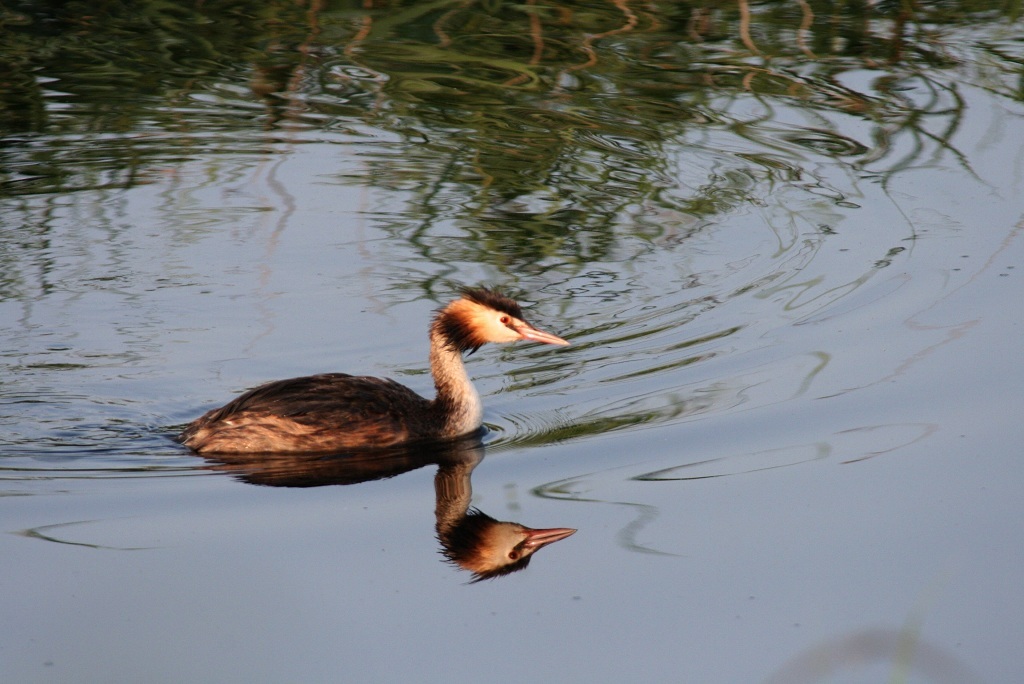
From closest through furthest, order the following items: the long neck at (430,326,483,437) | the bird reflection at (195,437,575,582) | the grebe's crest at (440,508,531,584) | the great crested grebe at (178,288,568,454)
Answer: the grebe's crest at (440,508,531,584), the bird reflection at (195,437,575,582), the great crested grebe at (178,288,568,454), the long neck at (430,326,483,437)

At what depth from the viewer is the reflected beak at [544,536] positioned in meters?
5.73

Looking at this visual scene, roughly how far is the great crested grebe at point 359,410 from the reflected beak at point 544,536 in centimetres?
139

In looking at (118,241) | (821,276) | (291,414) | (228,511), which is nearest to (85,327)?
(118,241)

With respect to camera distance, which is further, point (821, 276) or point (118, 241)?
point (118, 241)

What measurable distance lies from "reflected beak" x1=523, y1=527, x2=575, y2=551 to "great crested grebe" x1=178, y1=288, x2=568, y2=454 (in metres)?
1.39

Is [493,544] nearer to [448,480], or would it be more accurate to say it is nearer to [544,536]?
[544,536]

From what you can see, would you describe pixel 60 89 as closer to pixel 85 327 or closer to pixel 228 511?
pixel 85 327

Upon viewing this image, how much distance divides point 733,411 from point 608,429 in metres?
0.63

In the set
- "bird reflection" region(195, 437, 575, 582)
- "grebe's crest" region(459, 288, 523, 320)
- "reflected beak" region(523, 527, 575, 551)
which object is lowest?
"bird reflection" region(195, 437, 575, 582)

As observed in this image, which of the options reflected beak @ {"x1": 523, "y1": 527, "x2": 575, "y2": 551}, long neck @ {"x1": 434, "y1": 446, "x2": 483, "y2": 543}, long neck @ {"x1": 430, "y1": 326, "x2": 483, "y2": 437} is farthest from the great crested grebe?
reflected beak @ {"x1": 523, "y1": 527, "x2": 575, "y2": 551}

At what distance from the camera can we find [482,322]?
736 centimetres

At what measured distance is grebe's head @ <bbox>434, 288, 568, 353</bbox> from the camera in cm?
730

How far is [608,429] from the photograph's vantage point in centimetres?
684

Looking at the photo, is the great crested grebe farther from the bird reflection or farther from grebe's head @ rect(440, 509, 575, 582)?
grebe's head @ rect(440, 509, 575, 582)
